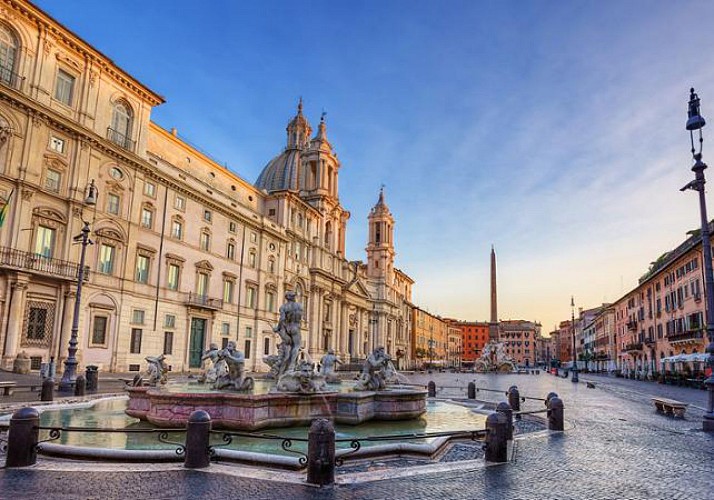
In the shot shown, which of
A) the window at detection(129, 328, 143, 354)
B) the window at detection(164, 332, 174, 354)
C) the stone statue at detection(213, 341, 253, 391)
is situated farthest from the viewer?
the window at detection(164, 332, 174, 354)

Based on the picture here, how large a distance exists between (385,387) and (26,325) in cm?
2089

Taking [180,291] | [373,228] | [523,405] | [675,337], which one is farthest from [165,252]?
→ [373,228]

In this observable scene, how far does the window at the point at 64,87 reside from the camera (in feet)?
96.0

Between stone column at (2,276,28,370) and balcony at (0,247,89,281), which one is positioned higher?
balcony at (0,247,89,281)

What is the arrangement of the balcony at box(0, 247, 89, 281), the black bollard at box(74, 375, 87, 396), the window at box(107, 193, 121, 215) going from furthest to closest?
1. the window at box(107, 193, 121, 215)
2. the balcony at box(0, 247, 89, 281)
3. the black bollard at box(74, 375, 87, 396)

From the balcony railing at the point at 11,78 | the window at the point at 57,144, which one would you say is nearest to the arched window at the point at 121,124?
the window at the point at 57,144

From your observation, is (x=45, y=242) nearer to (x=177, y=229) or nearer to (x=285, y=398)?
(x=177, y=229)

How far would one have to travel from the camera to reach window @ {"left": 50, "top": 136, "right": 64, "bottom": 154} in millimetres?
28305

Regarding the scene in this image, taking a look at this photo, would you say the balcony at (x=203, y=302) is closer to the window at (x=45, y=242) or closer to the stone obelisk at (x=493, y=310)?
the window at (x=45, y=242)

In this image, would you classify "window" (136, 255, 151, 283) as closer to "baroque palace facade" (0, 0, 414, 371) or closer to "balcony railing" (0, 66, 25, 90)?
"baroque palace facade" (0, 0, 414, 371)

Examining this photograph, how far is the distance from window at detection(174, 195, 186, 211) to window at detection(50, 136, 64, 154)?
976 centimetres

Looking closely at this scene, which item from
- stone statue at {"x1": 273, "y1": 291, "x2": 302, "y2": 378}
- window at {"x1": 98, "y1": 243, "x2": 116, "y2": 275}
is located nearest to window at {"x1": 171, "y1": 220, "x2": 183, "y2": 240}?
window at {"x1": 98, "y1": 243, "x2": 116, "y2": 275}

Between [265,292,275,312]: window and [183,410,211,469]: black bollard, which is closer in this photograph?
[183,410,211,469]: black bollard

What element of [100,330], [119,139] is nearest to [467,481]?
[100,330]
